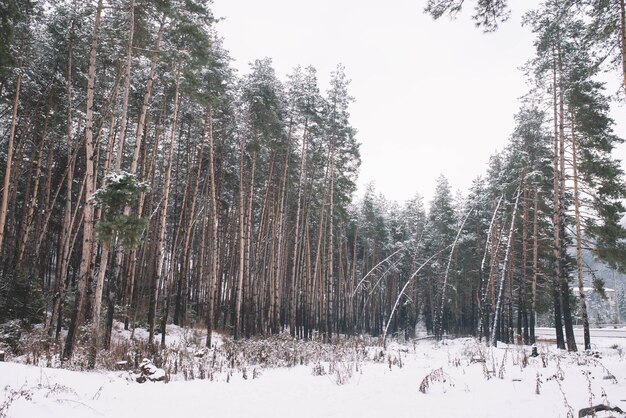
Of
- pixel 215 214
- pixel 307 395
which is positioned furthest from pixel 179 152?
pixel 307 395

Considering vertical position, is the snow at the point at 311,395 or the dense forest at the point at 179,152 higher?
the dense forest at the point at 179,152

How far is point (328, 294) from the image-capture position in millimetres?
22641

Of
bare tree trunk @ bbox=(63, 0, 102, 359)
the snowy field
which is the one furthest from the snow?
bare tree trunk @ bbox=(63, 0, 102, 359)

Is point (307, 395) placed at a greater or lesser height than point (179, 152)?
lesser

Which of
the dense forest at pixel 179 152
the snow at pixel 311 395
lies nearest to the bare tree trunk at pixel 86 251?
the dense forest at pixel 179 152

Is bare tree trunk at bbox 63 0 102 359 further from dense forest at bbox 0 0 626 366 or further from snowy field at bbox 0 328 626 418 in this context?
snowy field at bbox 0 328 626 418

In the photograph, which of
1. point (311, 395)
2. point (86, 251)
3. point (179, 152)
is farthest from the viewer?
point (179, 152)

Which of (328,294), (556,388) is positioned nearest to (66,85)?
(328,294)

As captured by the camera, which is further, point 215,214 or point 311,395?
point 215,214

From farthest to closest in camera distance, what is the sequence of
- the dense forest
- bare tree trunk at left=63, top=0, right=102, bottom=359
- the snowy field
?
the dense forest → bare tree trunk at left=63, top=0, right=102, bottom=359 → the snowy field

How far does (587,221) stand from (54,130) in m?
25.1

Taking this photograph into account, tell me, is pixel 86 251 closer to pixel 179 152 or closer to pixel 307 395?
pixel 307 395

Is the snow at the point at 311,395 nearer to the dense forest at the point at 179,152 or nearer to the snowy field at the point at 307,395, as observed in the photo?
the snowy field at the point at 307,395

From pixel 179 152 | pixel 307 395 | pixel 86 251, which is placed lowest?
pixel 307 395
